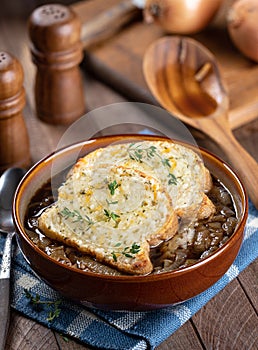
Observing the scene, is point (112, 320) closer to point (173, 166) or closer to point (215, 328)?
point (215, 328)

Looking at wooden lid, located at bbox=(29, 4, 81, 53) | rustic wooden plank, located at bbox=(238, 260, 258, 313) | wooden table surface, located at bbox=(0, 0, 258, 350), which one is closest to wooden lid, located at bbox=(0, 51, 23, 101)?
wooden lid, located at bbox=(29, 4, 81, 53)

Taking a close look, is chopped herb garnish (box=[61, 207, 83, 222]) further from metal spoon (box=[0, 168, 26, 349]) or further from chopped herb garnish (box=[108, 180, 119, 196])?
metal spoon (box=[0, 168, 26, 349])

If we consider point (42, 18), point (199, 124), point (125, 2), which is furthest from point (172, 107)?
point (125, 2)

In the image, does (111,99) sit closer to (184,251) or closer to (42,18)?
(42,18)

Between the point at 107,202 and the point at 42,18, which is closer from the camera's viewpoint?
the point at 107,202

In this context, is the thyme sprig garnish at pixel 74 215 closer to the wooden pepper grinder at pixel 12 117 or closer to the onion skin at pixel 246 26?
the wooden pepper grinder at pixel 12 117

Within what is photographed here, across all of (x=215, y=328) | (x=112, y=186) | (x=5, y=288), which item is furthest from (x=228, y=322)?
(x=5, y=288)

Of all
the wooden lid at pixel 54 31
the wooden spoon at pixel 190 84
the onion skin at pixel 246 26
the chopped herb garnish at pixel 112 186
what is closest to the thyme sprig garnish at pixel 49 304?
the chopped herb garnish at pixel 112 186
